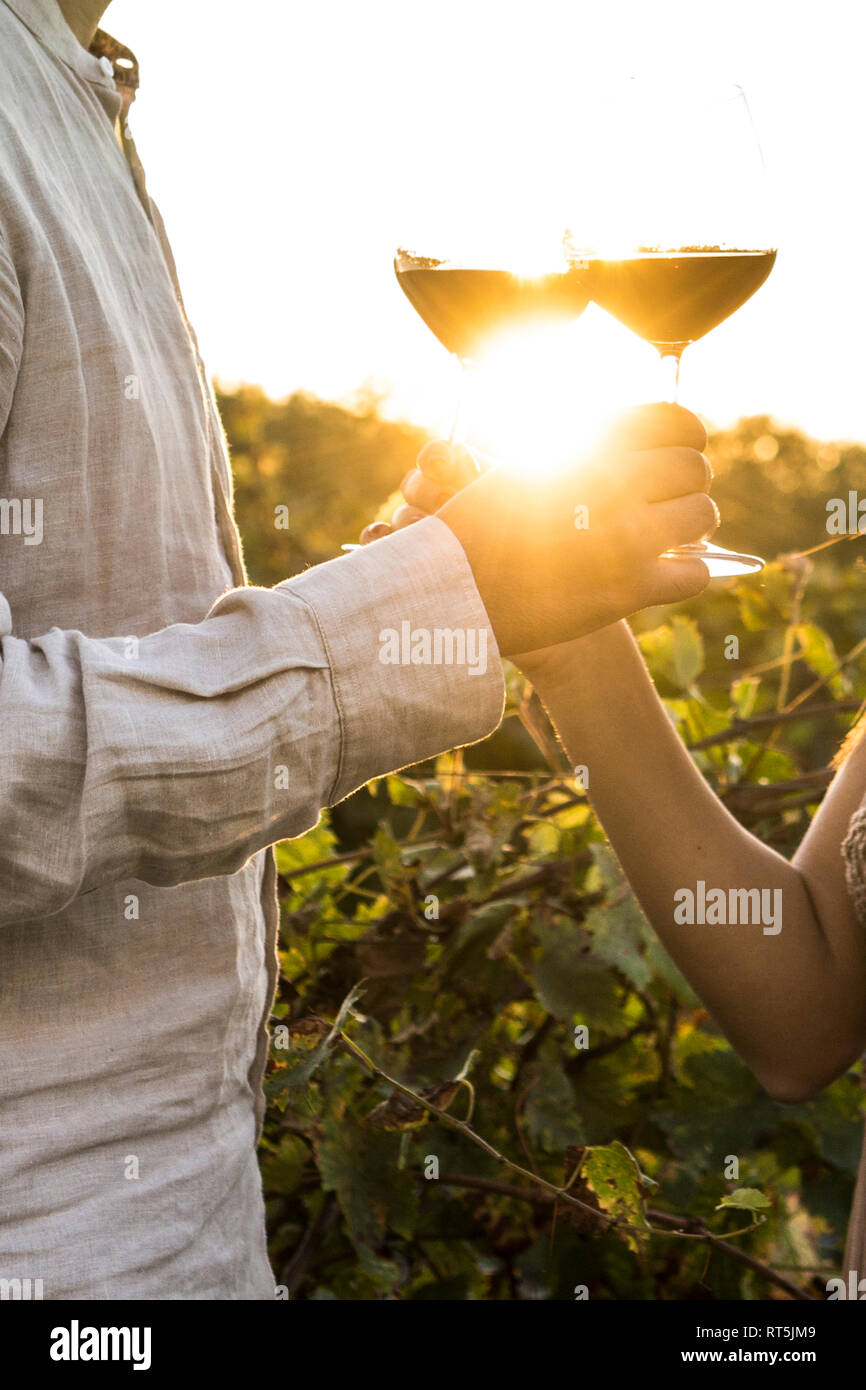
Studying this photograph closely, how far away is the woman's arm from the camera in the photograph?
1578mm

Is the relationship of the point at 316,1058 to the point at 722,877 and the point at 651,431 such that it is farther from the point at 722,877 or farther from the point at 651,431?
the point at 651,431

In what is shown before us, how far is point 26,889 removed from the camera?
0.91 metres

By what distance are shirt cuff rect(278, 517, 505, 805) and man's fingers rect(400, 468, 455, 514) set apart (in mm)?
325

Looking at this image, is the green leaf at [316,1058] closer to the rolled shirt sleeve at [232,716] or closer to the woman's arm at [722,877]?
the rolled shirt sleeve at [232,716]

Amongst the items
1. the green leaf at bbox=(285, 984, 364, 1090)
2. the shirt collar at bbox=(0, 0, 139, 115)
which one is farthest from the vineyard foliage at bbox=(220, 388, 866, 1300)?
the shirt collar at bbox=(0, 0, 139, 115)

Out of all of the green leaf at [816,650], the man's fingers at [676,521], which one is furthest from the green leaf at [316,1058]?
the green leaf at [816,650]

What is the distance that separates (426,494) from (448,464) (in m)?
0.06

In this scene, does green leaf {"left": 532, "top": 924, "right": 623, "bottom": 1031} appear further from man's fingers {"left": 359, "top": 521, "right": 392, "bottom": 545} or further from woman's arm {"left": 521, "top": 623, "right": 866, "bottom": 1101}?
man's fingers {"left": 359, "top": 521, "right": 392, "bottom": 545}

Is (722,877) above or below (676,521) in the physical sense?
below

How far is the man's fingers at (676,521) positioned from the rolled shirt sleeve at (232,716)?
0.16 m

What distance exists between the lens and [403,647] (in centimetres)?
100

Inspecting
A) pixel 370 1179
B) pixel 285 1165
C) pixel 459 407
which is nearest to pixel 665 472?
pixel 459 407

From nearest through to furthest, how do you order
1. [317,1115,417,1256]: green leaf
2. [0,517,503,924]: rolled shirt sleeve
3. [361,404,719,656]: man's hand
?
[0,517,503,924]: rolled shirt sleeve
[361,404,719,656]: man's hand
[317,1115,417,1256]: green leaf
